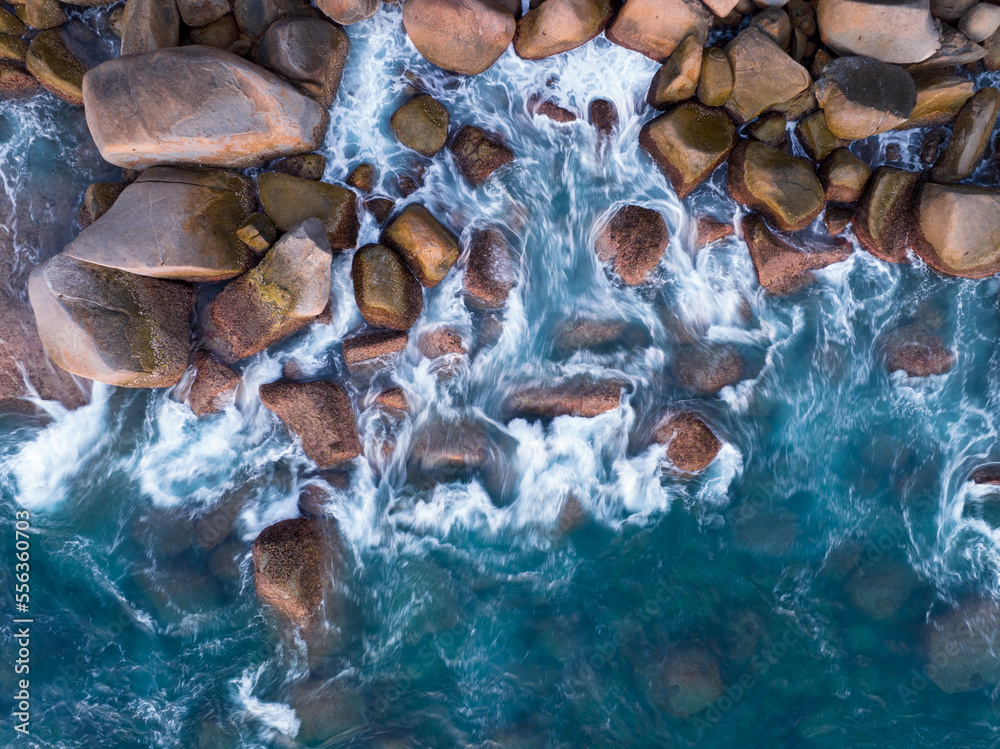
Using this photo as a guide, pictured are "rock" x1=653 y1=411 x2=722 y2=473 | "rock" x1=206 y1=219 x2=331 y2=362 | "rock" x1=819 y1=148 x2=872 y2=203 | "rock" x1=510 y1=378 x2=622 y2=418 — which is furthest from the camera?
"rock" x1=510 y1=378 x2=622 y2=418

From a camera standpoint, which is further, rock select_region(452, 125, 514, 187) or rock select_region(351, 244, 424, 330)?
rock select_region(452, 125, 514, 187)

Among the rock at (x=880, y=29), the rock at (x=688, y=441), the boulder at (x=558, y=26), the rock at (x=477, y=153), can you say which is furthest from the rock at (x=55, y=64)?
the rock at (x=880, y=29)

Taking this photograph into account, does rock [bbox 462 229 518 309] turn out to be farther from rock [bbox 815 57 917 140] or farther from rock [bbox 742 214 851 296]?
rock [bbox 815 57 917 140]

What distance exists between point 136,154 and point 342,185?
6.44 feet

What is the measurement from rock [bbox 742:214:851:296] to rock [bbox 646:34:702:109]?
1.56m

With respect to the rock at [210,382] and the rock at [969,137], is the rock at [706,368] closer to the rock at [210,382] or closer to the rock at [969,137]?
the rock at [969,137]

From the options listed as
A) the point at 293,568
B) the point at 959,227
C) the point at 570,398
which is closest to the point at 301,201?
the point at 570,398

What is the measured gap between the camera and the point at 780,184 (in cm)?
A: 551

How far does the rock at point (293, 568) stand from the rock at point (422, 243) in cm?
311

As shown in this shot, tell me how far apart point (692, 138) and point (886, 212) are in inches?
91.8

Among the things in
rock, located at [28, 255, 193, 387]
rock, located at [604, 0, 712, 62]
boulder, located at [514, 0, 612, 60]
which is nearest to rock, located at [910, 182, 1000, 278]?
rock, located at [604, 0, 712, 62]

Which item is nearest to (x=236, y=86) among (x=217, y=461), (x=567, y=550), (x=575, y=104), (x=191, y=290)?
(x=191, y=290)

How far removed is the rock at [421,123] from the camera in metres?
5.57

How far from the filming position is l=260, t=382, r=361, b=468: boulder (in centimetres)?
565
